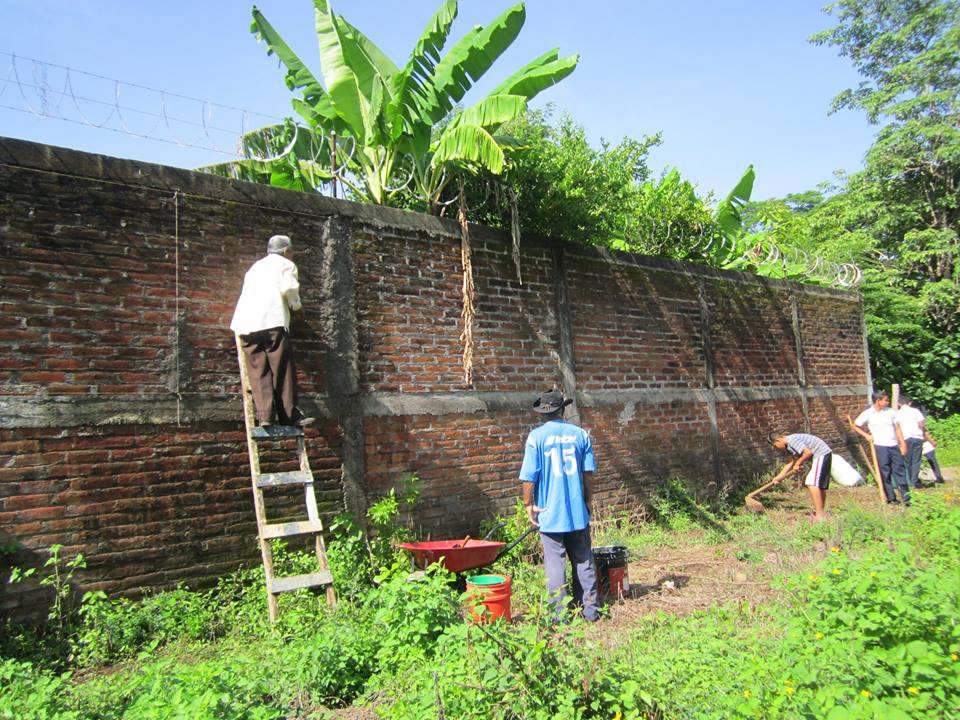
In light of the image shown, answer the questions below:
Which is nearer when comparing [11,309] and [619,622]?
[11,309]

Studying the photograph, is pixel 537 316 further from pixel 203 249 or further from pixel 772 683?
pixel 772 683

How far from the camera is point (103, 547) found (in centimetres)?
524

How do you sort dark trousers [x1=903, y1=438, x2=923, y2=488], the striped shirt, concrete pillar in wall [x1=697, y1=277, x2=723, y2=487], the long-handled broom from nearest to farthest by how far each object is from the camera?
1. the striped shirt
2. the long-handled broom
3. dark trousers [x1=903, y1=438, x2=923, y2=488]
4. concrete pillar in wall [x1=697, y1=277, x2=723, y2=487]

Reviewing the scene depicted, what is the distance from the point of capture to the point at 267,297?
5.79m

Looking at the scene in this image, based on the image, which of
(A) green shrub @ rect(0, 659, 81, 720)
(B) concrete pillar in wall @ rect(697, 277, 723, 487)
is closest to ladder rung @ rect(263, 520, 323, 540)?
(A) green shrub @ rect(0, 659, 81, 720)

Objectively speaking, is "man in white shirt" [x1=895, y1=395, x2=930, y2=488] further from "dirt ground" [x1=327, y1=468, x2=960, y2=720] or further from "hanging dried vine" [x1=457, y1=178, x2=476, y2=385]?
"hanging dried vine" [x1=457, y1=178, x2=476, y2=385]

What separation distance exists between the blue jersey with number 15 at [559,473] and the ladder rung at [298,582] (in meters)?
1.72

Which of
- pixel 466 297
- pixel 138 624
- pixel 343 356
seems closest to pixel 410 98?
pixel 466 297

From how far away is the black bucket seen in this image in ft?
20.7

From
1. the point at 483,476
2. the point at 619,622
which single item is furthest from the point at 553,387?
the point at 619,622

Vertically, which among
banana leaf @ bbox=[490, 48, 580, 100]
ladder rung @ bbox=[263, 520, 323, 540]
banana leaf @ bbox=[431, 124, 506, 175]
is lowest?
ladder rung @ bbox=[263, 520, 323, 540]

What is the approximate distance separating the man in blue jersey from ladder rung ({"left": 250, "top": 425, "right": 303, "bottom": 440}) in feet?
6.25

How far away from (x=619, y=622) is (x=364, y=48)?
246 inches

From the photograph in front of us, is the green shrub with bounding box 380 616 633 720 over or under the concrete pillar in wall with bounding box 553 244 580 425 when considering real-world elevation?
under
